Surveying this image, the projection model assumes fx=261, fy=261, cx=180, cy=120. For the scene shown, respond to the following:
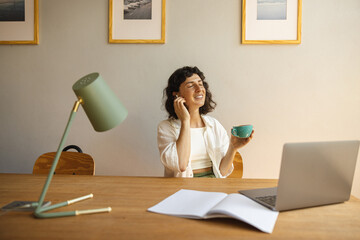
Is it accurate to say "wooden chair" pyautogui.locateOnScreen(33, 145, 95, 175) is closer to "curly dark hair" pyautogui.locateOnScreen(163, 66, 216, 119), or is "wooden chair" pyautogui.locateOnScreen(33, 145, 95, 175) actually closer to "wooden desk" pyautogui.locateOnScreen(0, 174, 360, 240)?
"wooden desk" pyautogui.locateOnScreen(0, 174, 360, 240)

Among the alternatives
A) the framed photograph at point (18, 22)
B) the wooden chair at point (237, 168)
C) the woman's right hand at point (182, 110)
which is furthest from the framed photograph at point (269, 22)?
the framed photograph at point (18, 22)

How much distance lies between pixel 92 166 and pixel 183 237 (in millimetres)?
997

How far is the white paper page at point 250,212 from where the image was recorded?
716mm

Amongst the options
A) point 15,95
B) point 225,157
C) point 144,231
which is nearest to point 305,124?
point 225,157

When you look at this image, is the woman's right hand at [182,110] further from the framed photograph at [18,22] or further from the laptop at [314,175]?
the framed photograph at [18,22]

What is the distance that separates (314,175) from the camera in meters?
0.81

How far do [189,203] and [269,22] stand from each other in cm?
160

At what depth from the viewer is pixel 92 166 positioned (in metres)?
1.52

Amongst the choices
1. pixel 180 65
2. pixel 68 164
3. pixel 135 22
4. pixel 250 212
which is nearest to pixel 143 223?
pixel 250 212

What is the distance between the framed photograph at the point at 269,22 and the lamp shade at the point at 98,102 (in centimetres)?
140

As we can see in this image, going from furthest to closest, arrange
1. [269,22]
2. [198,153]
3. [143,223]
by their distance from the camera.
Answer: [269,22], [198,153], [143,223]

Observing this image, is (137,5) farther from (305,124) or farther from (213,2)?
(305,124)

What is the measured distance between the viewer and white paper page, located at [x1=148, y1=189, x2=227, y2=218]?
2.60ft

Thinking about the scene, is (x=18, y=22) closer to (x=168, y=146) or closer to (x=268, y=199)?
(x=168, y=146)
